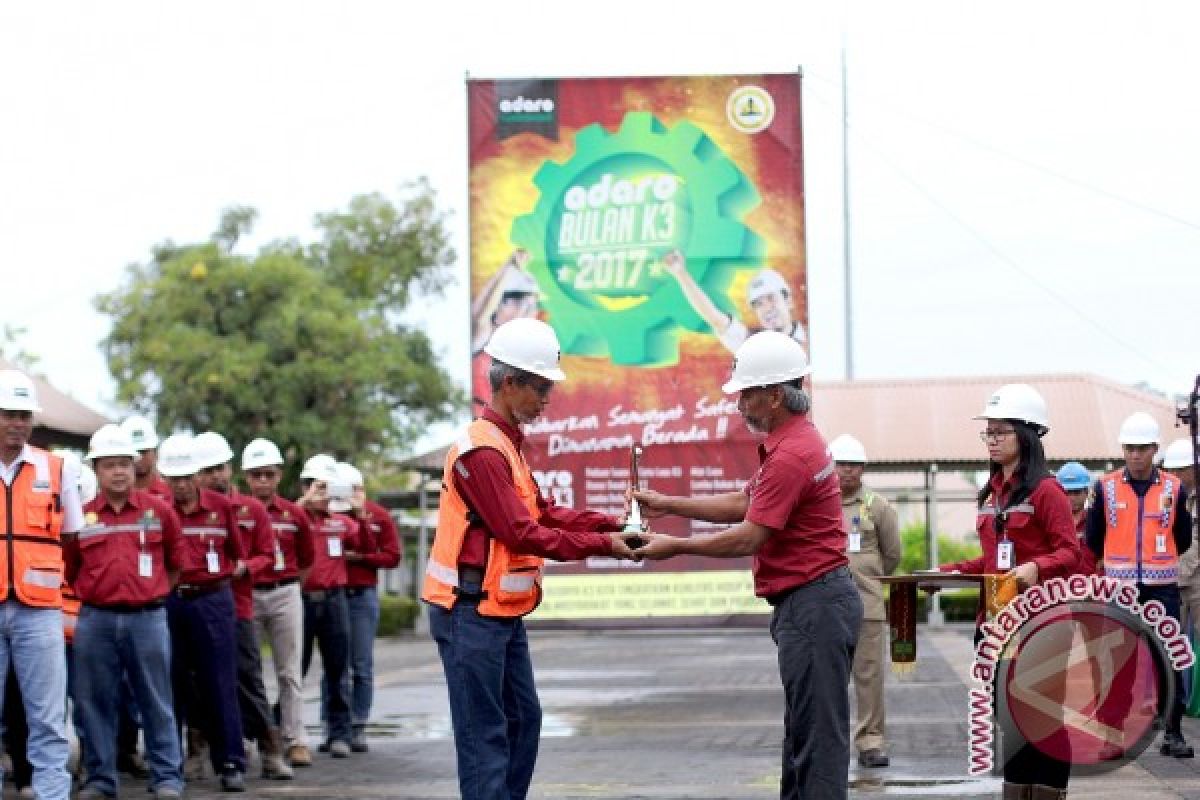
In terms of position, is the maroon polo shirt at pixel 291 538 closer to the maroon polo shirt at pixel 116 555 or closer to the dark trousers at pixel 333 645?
the dark trousers at pixel 333 645

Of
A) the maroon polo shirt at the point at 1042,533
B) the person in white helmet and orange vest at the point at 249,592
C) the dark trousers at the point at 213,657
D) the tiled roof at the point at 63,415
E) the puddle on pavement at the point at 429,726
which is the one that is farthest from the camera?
the tiled roof at the point at 63,415

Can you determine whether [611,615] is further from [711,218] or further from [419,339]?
[419,339]

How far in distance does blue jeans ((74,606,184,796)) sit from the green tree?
1241 inches

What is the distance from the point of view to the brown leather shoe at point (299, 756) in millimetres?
15562

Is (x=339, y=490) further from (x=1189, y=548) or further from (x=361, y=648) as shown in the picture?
(x=1189, y=548)

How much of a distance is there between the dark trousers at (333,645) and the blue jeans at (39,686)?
16.0 feet

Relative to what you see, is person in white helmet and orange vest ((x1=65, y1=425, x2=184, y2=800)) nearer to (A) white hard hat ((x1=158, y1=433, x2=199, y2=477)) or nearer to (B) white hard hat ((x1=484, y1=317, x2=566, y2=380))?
(A) white hard hat ((x1=158, y1=433, x2=199, y2=477))

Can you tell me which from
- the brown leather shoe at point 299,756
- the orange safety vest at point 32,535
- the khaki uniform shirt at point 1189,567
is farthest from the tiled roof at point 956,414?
the orange safety vest at point 32,535

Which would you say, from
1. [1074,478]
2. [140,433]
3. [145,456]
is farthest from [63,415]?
[1074,478]

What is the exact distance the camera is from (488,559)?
889 centimetres

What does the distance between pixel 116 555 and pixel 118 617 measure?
1.38 feet

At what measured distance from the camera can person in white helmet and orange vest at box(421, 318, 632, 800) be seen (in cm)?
884

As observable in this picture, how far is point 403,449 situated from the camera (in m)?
49.2

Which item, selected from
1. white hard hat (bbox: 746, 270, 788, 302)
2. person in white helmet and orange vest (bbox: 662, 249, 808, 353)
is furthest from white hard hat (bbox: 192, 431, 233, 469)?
white hard hat (bbox: 746, 270, 788, 302)
